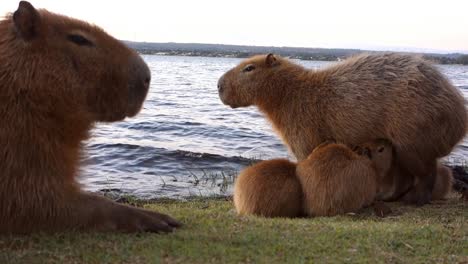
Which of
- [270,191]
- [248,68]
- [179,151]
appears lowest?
[179,151]

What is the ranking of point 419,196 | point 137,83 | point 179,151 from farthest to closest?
point 179,151 → point 419,196 → point 137,83

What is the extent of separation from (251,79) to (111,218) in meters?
3.43

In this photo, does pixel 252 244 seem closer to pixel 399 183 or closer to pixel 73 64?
pixel 73 64

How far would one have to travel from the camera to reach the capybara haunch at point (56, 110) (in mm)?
3465

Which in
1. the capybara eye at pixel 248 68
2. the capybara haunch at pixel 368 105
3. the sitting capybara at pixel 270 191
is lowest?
the sitting capybara at pixel 270 191

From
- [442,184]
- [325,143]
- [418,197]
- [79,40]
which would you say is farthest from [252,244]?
[442,184]

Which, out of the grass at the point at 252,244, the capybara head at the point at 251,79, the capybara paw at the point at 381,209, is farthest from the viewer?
the capybara head at the point at 251,79

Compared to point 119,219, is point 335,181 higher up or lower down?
lower down

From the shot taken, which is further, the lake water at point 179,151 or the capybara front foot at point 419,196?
the lake water at point 179,151

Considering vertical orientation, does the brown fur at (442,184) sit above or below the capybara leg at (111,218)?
below

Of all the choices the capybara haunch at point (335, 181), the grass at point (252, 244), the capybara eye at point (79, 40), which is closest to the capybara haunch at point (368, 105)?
the capybara haunch at point (335, 181)

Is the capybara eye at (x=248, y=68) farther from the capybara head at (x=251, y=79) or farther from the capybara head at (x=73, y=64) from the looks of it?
the capybara head at (x=73, y=64)

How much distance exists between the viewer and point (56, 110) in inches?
142

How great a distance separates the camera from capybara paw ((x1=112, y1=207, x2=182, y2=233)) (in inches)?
147
